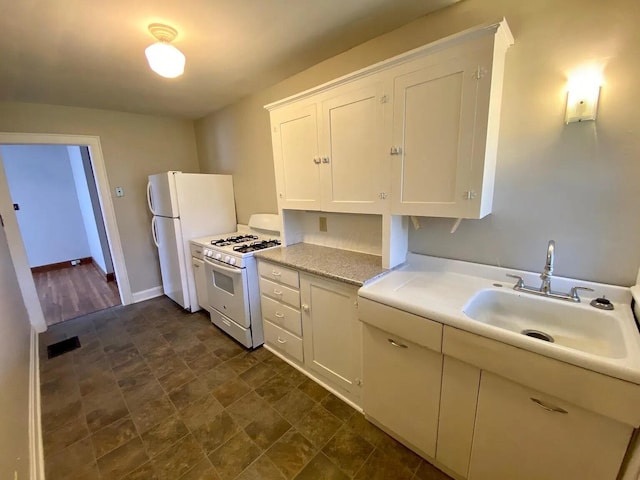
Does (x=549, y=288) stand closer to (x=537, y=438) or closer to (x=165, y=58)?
(x=537, y=438)

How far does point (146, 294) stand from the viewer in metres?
3.82

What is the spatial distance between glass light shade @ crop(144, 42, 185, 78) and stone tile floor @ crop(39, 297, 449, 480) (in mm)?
2257

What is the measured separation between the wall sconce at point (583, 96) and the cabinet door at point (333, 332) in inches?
54.7

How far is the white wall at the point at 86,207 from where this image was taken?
15.5ft

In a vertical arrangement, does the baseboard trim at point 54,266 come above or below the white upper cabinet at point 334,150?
below

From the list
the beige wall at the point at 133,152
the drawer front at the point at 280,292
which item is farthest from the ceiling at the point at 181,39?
the drawer front at the point at 280,292

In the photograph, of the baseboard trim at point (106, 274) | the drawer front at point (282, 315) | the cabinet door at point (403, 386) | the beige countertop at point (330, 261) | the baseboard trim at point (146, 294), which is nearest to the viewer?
the cabinet door at point (403, 386)

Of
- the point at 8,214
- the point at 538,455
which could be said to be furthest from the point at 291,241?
the point at 8,214

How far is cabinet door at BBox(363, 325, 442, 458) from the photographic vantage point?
1.39m

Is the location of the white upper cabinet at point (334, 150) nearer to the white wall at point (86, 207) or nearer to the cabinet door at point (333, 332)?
the cabinet door at point (333, 332)

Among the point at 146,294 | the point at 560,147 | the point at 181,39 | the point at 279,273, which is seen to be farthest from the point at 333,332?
the point at 146,294

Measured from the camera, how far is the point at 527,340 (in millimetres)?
1031

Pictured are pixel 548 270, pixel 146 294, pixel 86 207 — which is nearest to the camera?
pixel 548 270

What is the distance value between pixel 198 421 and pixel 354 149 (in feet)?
6.89
